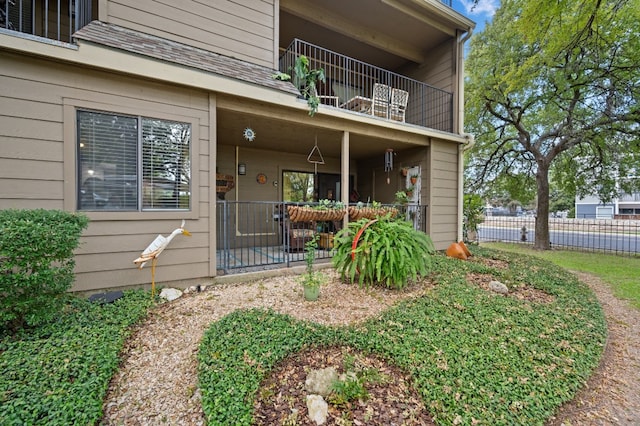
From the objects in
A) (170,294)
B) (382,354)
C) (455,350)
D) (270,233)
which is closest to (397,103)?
(270,233)

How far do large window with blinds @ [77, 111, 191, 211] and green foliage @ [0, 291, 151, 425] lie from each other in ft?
4.46

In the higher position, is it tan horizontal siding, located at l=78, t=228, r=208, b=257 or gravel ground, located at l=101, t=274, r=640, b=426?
tan horizontal siding, located at l=78, t=228, r=208, b=257

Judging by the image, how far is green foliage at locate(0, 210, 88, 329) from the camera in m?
2.21

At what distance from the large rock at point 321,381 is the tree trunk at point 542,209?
10.8m

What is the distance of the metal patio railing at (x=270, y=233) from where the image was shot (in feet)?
17.2

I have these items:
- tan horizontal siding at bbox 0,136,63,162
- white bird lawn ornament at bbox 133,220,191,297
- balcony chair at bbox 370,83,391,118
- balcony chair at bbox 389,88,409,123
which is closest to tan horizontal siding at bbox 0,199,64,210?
tan horizontal siding at bbox 0,136,63,162

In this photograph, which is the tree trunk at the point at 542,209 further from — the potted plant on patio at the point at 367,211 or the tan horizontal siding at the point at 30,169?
the tan horizontal siding at the point at 30,169

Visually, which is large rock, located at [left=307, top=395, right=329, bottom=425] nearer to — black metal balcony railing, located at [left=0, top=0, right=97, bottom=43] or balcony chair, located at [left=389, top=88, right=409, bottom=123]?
black metal balcony railing, located at [left=0, top=0, right=97, bottom=43]

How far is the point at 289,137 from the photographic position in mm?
5891

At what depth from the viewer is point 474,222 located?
374 inches

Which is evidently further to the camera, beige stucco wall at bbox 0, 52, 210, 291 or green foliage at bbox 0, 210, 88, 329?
beige stucco wall at bbox 0, 52, 210, 291

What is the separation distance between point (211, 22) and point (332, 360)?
5030 millimetres

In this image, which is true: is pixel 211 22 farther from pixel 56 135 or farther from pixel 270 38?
pixel 56 135

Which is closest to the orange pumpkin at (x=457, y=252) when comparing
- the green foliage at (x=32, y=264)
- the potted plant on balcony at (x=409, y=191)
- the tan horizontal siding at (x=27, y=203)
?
the potted plant on balcony at (x=409, y=191)
